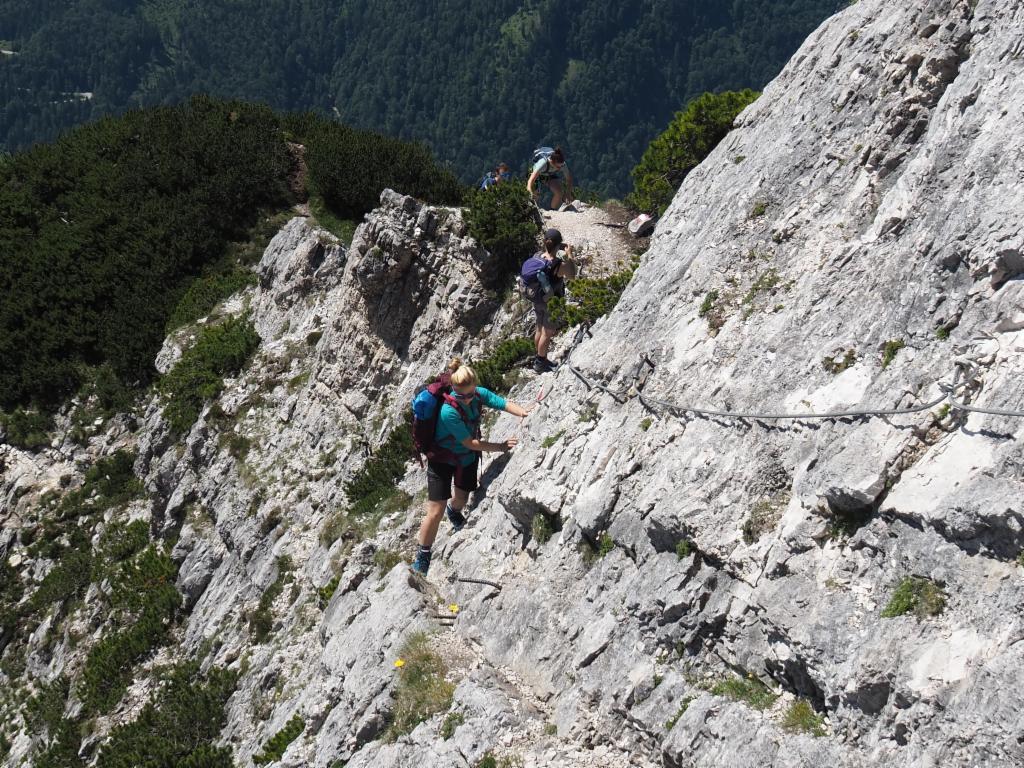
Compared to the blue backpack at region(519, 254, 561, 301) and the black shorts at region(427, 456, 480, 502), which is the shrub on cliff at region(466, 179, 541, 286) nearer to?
the blue backpack at region(519, 254, 561, 301)

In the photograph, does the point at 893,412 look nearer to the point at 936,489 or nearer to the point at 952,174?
the point at 936,489

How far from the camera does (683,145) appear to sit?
18375 mm

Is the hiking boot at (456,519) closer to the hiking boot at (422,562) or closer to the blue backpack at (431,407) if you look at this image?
the hiking boot at (422,562)

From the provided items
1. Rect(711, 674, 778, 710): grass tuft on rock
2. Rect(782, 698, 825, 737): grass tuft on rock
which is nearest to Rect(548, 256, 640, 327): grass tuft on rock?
Rect(711, 674, 778, 710): grass tuft on rock

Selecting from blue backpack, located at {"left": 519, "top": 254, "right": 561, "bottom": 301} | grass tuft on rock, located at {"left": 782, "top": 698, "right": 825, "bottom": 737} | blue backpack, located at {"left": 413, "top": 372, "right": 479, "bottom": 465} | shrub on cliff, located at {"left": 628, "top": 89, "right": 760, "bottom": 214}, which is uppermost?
shrub on cliff, located at {"left": 628, "top": 89, "right": 760, "bottom": 214}

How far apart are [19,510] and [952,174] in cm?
2476

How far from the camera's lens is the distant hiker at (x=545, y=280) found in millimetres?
14102

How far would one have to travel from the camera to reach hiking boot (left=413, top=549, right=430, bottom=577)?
1212 cm

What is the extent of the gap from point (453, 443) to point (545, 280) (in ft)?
12.3

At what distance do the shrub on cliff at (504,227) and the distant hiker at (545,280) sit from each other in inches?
126

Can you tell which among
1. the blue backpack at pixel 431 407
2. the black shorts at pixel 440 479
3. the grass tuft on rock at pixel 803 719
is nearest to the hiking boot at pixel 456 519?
the black shorts at pixel 440 479

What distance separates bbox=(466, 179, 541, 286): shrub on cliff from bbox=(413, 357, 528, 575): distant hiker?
6648mm

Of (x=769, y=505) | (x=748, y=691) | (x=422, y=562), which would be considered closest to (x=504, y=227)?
(x=422, y=562)

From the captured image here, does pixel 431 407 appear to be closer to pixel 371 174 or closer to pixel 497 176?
pixel 497 176
